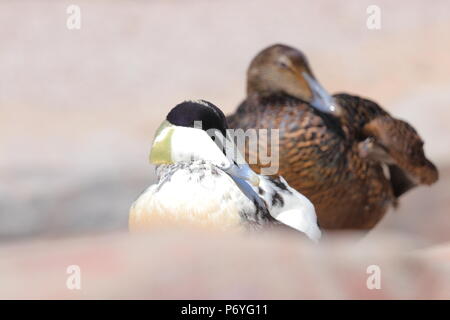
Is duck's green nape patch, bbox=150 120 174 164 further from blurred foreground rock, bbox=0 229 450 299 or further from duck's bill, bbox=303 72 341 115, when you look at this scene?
duck's bill, bbox=303 72 341 115

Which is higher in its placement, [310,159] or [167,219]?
[310,159]

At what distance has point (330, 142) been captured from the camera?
4.68 metres

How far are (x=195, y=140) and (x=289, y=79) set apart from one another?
62.0 inches

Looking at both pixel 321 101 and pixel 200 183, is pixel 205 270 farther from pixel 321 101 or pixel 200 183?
pixel 321 101

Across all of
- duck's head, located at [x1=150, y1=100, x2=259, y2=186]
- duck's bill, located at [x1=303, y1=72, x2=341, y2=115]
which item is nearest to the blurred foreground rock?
duck's head, located at [x1=150, y1=100, x2=259, y2=186]

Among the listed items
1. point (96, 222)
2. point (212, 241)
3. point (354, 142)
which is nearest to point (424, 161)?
point (354, 142)

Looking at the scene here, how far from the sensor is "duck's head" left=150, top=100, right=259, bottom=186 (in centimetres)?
337

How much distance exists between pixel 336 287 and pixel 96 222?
4.90 metres

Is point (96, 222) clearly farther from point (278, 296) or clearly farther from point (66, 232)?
point (278, 296)

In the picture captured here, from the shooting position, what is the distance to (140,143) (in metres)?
8.03

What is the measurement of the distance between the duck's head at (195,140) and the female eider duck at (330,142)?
108cm

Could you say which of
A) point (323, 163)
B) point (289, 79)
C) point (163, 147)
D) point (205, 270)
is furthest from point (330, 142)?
point (205, 270)

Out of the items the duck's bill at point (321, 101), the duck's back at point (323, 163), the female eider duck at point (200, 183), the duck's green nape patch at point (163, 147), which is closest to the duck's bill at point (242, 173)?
the female eider duck at point (200, 183)

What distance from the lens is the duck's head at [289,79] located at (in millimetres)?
4824
